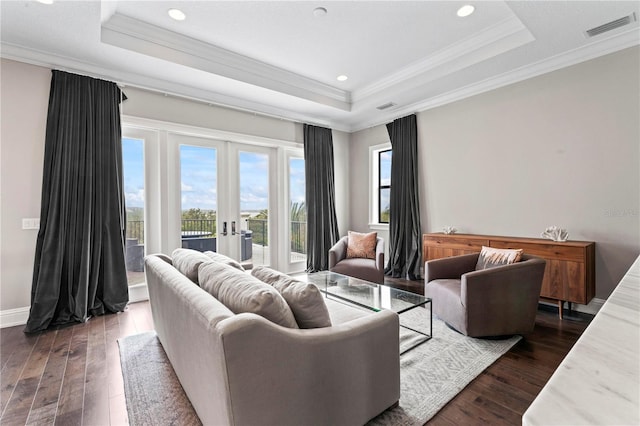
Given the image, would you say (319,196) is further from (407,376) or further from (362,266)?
(407,376)

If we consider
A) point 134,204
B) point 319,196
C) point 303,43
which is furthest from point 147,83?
point 319,196

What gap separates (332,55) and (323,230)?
2.78 meters

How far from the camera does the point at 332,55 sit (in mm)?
3732

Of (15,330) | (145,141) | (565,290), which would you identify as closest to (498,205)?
(565,290)

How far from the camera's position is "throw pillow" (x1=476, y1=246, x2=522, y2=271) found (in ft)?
9.35

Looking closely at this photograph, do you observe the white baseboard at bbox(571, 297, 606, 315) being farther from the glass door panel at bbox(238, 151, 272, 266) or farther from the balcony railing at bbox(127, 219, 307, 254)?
the glass door panel at bbox(238, 151, 272, 266)

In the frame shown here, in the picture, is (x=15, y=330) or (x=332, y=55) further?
(x=332, y=55)

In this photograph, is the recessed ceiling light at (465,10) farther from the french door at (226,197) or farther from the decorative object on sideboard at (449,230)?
the french door at (226,197)

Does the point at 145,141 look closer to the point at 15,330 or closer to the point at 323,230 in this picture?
the point at 15,330

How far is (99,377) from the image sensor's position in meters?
2.19

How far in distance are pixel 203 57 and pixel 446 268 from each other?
3533 mm

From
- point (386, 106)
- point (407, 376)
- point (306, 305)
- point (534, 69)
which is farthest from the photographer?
point (386, 106)

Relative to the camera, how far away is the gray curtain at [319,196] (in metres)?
5.32

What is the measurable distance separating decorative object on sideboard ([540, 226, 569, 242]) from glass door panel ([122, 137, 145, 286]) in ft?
15.6
